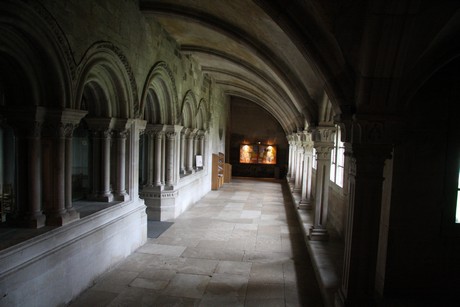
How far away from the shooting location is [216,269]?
516 cm

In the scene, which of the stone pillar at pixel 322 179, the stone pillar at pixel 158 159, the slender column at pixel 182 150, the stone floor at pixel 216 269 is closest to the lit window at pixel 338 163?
the stone pillar at pixel 322 179

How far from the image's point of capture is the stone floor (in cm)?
421

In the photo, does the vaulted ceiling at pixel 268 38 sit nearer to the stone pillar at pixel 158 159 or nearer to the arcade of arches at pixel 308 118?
the arcade of arches at pixel 308 118

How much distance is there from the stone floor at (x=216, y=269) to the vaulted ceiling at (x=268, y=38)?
97.2 inches

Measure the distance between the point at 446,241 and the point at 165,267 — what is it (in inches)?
146

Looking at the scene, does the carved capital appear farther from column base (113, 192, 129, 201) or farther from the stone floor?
column base (113, 192, 129, 201)

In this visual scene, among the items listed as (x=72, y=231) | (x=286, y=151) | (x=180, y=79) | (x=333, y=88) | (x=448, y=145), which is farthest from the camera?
(x=286, y=151)

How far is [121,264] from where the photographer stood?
17.3ft

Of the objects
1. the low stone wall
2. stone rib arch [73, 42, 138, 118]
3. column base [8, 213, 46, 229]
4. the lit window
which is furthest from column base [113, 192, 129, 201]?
the lit window

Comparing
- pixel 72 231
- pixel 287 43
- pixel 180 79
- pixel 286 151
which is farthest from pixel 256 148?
pixel 72 231

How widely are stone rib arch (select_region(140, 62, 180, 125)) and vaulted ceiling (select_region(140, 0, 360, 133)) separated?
36.6 inches

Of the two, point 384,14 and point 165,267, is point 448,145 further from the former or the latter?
point 165,267

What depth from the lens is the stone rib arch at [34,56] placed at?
3.20 metres

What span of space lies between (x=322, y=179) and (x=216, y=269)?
2.31 m
